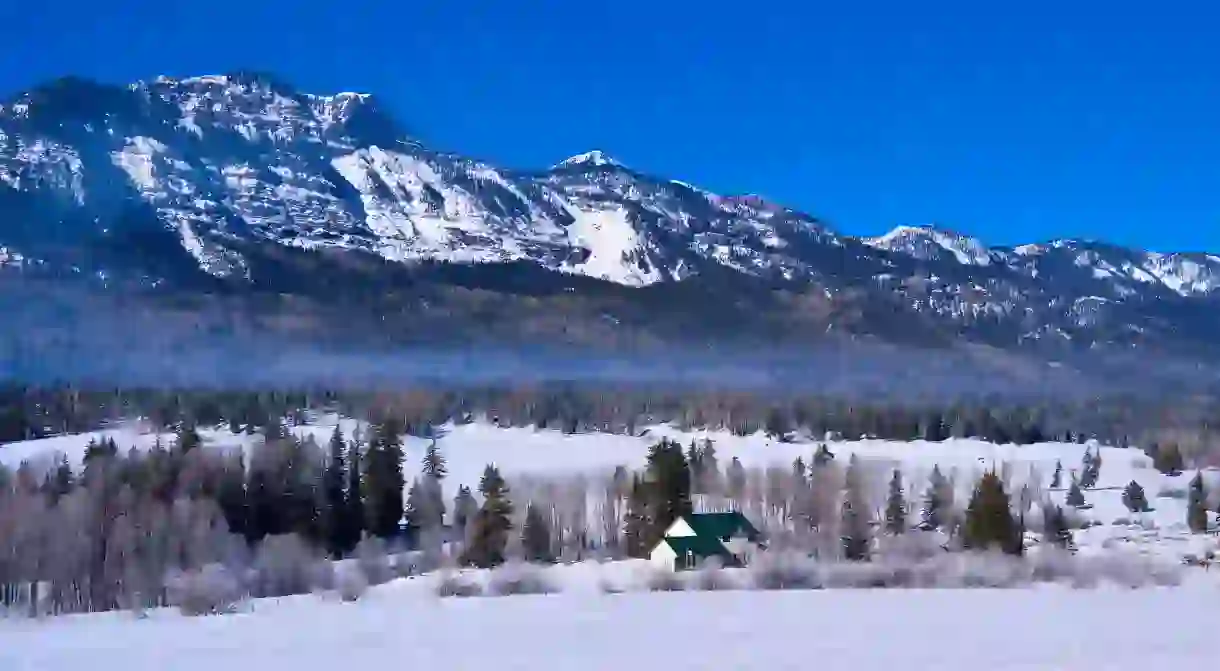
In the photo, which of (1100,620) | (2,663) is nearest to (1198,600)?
(1100,620)

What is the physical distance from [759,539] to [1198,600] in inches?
973

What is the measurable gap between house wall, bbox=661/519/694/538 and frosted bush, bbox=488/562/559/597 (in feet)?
25.5

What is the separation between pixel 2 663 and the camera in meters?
26.8

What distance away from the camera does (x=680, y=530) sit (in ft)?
180

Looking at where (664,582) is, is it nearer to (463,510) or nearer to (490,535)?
(490,535)

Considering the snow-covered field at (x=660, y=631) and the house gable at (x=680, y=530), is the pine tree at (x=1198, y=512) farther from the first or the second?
the house gable at (x=680, y=530)

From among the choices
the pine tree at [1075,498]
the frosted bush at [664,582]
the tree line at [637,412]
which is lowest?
the frosted bush at [664,582]

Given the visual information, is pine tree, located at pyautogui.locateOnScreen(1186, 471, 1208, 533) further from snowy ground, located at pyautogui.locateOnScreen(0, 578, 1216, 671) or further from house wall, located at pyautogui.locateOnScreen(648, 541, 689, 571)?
house wall, located at pyautogui.locateOnScreen(648, 541, 689, 571)

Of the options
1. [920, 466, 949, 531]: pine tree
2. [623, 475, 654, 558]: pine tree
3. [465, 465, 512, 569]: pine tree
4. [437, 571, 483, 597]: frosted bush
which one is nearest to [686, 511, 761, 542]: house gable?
[623, 475, 654, 558]: pine tree

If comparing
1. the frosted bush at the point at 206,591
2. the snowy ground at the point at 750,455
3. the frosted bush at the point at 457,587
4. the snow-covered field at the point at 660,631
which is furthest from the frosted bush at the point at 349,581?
the snowy ground at the point at 750,455

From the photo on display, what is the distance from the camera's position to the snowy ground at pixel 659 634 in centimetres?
2720

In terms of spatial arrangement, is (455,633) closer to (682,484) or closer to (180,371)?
(682,484)

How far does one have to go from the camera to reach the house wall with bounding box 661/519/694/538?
54344mm

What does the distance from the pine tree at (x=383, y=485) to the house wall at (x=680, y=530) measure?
51.9 feet
